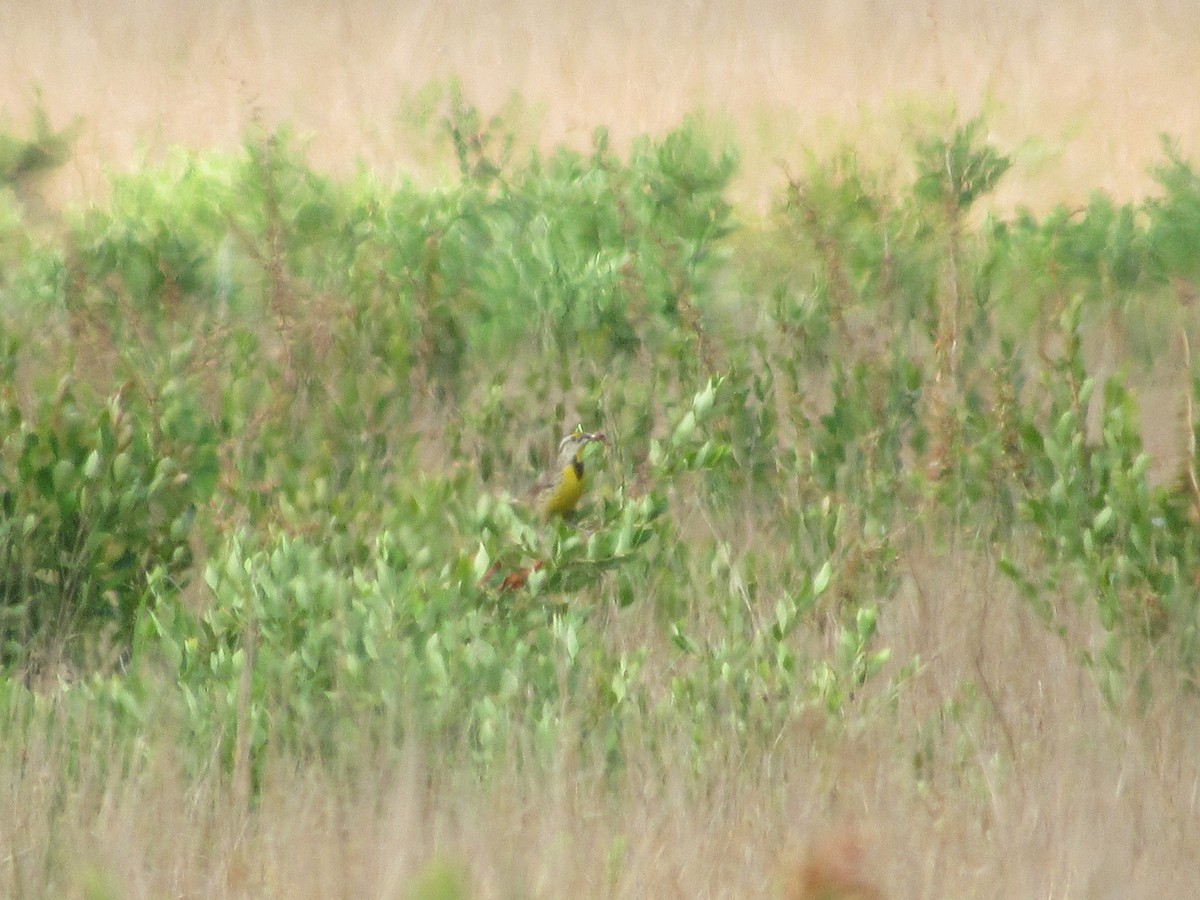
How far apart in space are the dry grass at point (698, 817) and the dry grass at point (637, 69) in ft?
29.4

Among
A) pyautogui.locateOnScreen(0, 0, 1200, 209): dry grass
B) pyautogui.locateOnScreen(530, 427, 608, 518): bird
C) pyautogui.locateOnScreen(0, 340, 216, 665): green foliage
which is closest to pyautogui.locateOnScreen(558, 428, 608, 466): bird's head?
pyautogui.locateOnScreen(530, 427, 608, 518): bird

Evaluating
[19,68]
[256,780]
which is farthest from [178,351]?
[19,68]

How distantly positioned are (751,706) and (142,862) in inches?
54.8

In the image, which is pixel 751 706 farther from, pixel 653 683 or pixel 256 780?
pixel 256 780

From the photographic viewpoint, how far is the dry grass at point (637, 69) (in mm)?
13680

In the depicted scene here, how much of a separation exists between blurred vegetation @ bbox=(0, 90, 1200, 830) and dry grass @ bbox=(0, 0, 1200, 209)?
5.19 m

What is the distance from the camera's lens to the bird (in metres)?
5.58

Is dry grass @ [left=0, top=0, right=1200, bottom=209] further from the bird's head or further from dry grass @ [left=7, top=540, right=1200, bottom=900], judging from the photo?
dry grass @ [left=7, top=540, right=1200, bottom=900]

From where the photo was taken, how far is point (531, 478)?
6.25m

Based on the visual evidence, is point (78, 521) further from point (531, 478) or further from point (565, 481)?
point (531, 478)

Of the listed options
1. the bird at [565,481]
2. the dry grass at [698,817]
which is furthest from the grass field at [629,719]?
the bird at [565,481]

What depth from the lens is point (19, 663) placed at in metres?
4.66

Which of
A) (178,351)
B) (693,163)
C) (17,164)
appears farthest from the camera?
(17,164)

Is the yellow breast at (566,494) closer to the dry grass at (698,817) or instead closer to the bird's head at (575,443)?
the bird's head at (575,443)
